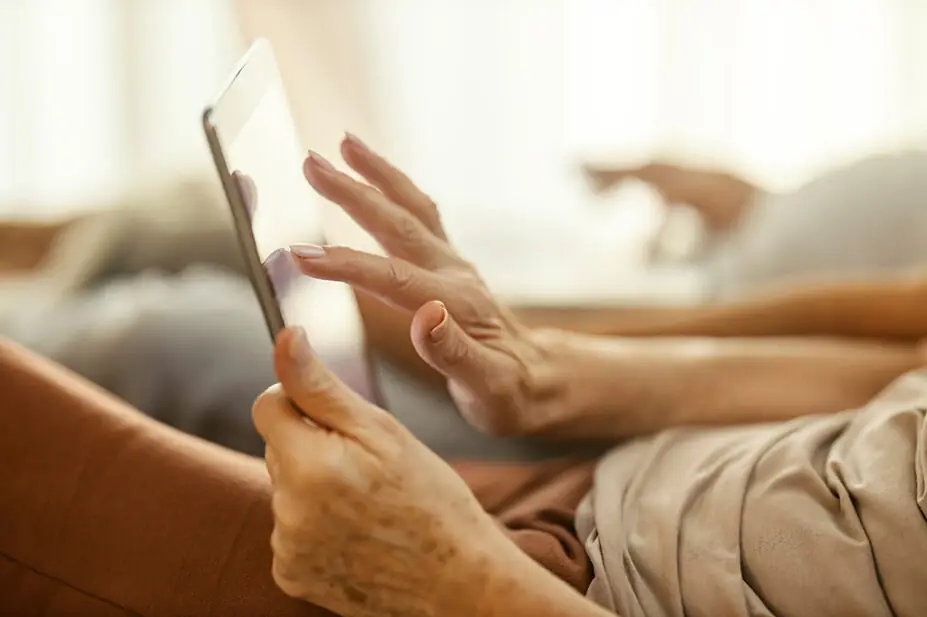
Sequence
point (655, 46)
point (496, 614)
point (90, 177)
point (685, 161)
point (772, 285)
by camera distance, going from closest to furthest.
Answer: point (496, 614) < point (772, 285) < point (685, 161) < point (655, 46) < point (90, 177)

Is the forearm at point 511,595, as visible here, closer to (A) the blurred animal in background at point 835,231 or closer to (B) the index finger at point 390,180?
(B) the index finger at point 390,180

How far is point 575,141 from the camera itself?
178 centimetres

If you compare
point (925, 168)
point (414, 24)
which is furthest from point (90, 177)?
point (925, 168)

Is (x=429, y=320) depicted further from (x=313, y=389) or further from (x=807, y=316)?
(x=807, y=316)

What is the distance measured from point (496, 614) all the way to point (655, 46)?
1306 mm

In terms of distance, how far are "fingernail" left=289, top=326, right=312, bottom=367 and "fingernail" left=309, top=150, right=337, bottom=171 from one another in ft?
0.53

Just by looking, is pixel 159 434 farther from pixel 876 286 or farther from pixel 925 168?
pixel 925 168

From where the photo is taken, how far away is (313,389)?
0.55 metres

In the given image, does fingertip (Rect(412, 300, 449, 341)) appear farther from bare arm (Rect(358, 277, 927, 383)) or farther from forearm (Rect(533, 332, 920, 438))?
bare arm (Rect(358, 277, 927, 383))

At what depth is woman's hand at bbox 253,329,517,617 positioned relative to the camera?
54cm


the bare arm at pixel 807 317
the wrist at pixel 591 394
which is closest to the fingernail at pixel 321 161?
the wrist at pixel 591 394

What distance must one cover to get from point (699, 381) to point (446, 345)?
0.31m

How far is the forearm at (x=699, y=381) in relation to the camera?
32.7 inches

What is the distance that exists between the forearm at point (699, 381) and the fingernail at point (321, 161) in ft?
0.83
